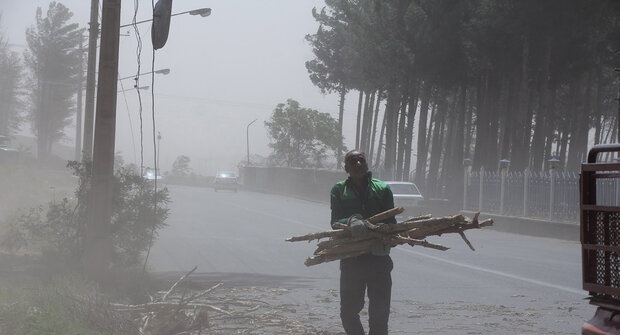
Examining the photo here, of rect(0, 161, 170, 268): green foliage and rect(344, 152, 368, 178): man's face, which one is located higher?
rect(344, 152, 368, 178): man's face

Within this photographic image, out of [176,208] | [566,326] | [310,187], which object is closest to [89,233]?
[566,326]

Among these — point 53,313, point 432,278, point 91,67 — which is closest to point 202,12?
point 91,67

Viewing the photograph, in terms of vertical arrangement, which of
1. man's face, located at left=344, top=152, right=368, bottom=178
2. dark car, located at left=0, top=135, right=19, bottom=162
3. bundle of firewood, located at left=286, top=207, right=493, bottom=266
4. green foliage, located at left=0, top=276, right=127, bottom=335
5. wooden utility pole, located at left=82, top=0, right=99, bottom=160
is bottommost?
green foliage, located at left=0, top=276, right=127, bottom=335

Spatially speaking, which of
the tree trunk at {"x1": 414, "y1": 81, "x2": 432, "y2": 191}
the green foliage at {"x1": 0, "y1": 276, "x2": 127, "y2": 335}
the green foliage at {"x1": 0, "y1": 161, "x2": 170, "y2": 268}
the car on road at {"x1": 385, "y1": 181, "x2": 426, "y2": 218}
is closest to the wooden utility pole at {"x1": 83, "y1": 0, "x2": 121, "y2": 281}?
the green foliage at {"x1": 0, "y1": 161, "x2": 170, "y2": 268}

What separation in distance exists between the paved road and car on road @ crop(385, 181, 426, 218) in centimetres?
766

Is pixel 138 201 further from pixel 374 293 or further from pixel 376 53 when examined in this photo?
pixel 376 53

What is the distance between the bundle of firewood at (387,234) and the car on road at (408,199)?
27547mm

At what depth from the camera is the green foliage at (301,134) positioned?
77.7 metres

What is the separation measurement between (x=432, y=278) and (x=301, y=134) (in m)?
63.8

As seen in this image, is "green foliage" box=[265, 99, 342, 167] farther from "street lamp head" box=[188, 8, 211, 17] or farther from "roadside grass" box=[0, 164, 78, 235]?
"street lamp head" box=[188, 8, 211, 17]

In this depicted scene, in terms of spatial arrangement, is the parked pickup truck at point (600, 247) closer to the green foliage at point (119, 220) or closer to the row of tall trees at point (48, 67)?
the green foliage at point (119, 220)

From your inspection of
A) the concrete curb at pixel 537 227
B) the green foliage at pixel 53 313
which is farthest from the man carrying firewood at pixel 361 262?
the concrete curb at pixel 537 227

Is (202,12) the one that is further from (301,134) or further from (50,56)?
(50,56)

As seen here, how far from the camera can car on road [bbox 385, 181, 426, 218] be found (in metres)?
34.5
